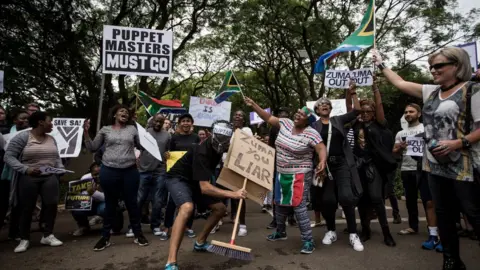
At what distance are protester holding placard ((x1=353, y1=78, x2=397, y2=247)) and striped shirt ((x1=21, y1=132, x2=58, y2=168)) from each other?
397cm

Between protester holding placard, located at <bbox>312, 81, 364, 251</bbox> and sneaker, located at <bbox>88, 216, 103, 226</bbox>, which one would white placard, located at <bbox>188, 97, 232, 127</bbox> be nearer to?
sneaker, located at <bbox>88, 216, 103, 226</bbox>

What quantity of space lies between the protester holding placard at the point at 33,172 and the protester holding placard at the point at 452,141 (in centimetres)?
428

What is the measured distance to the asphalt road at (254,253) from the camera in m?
3.63

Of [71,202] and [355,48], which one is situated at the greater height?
[355,48]

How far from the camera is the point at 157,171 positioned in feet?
17.9

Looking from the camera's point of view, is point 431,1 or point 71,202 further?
point 431,1

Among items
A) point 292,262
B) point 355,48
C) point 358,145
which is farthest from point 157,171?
point 355,48

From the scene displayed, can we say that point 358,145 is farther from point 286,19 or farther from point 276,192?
point 286,19

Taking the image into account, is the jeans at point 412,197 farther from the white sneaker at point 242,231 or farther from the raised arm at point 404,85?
the white sneaker at point 242,231

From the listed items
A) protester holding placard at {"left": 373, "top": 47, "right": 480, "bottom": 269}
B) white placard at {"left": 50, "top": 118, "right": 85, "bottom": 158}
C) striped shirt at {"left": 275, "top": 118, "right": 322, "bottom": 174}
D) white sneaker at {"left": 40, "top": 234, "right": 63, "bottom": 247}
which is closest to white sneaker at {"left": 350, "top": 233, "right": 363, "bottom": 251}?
striped shirt at {"left": 275, "top": 118, "right": 322, "bottom": 174}

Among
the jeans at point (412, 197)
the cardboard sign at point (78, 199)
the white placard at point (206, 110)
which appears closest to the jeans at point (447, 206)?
the jeans at point (412, 197)

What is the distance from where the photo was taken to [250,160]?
3703 millimetres

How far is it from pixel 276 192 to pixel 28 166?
3.05m

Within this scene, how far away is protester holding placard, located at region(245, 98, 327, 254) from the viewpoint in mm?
4066
